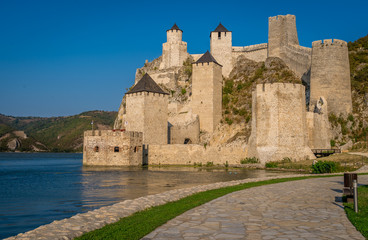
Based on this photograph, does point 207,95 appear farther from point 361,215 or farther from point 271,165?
point 361,215

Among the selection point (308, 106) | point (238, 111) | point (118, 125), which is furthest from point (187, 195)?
point (118, 125)

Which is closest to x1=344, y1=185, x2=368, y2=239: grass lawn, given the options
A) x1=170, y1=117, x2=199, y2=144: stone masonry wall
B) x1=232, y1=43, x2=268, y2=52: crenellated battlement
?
x1=170, y1=117, x2=199, y2=144: stone masonry wall

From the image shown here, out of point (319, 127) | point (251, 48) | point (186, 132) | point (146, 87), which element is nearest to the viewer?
point (319, 127)

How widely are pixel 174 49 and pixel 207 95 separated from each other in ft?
35.8

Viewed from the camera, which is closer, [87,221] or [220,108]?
[87,221]

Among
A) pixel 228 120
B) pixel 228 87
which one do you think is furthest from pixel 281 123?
pixel 228 87

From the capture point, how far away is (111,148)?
30000 mm

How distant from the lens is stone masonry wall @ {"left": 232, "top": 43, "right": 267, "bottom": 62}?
146ft

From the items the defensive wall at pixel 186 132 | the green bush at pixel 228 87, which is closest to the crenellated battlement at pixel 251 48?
the green bush at pixel 228 87

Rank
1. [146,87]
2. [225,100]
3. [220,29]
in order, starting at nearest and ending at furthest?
[146,87], [225,100], [220,29]

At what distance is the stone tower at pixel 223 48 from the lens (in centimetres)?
4469

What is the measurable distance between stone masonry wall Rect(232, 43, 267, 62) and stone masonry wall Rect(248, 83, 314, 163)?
1821 centimetres

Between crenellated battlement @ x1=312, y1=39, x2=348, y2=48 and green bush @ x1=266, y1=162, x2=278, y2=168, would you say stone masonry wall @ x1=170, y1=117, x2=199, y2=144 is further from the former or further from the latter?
crenellated battlement @ x1=312, y1=39, x2=348, y2=48

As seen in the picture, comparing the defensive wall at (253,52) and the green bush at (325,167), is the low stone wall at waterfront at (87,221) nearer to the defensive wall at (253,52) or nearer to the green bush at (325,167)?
the green bush at (325,167)
